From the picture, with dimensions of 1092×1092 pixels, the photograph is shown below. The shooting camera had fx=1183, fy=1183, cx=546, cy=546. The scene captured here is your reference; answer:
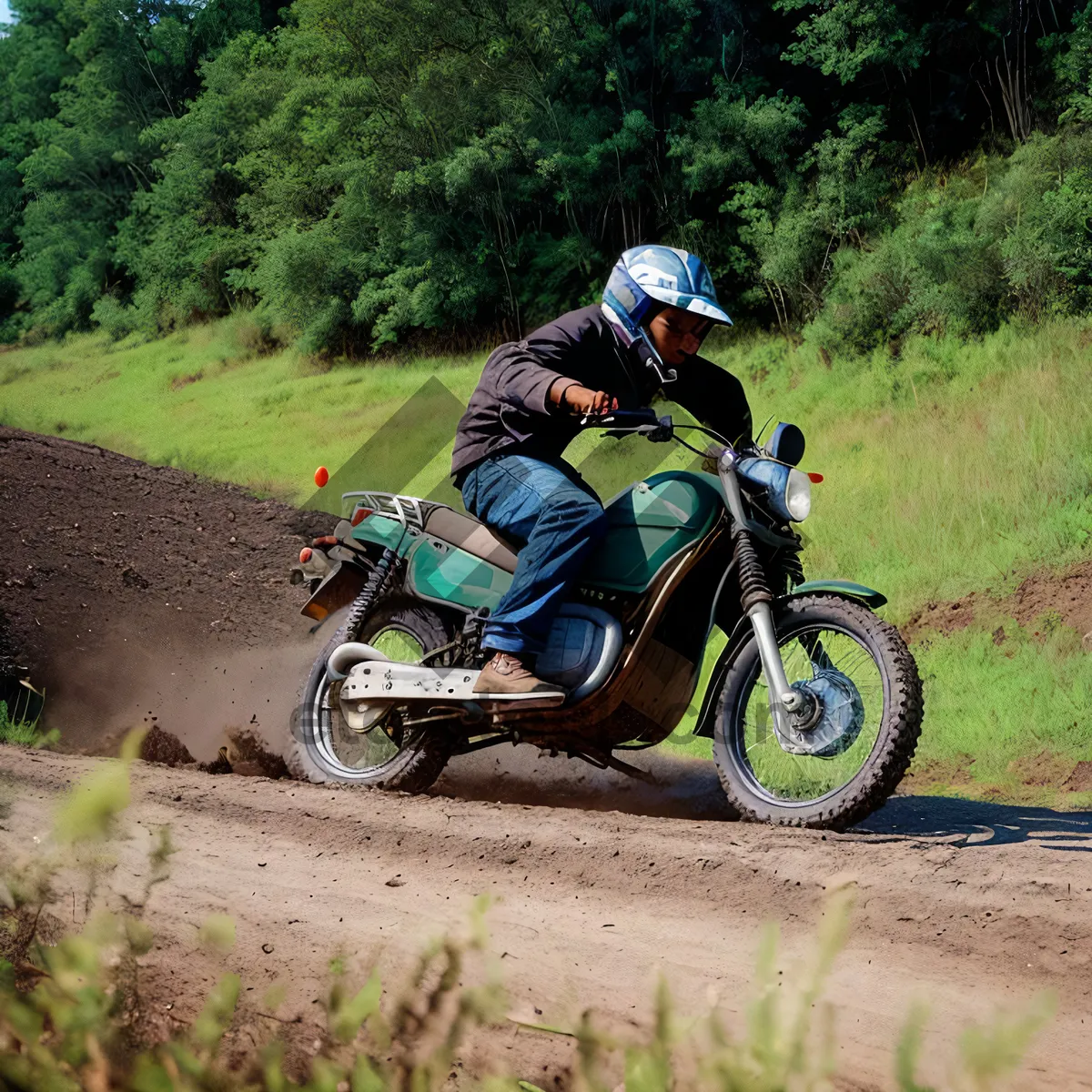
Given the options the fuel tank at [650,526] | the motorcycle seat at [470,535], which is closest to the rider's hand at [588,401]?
the fuel tank at [650,526]

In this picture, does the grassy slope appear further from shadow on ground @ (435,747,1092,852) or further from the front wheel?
the front wheel

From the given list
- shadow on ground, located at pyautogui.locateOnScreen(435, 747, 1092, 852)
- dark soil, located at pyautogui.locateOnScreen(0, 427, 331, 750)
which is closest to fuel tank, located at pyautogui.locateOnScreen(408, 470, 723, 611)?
shadow on ground, located at pyautogui.locateOnScreen(435, 747, 1092, 852)

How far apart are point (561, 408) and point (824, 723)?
1.55 metres

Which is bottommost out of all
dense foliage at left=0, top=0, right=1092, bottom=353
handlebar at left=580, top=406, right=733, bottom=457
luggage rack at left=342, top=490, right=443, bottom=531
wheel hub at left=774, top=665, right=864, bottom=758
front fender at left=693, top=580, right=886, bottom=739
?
wheel hub at left=774, top=665, right=864, bottom=758

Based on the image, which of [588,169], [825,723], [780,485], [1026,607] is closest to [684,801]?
[825,723]

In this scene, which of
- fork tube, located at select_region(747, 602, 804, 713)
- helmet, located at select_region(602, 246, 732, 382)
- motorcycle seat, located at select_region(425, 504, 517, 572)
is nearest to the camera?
fork tube, located at select_region(747, 602, 804, 713)

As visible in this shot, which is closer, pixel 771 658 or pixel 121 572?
pixel 771 658

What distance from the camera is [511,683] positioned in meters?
4.71

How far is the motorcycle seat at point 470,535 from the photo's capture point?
5.23 meters

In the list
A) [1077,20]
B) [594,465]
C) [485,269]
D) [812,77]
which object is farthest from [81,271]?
[594,465]

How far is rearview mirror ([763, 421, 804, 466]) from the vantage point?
4656 millimetres

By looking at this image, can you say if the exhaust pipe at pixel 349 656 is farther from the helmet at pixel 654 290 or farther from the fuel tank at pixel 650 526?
the helmet at pixel 654 290

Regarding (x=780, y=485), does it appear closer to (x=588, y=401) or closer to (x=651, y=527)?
(x=651, y=527)

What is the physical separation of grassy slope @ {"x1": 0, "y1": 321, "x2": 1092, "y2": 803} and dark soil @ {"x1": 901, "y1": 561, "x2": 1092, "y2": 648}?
0.38ft
